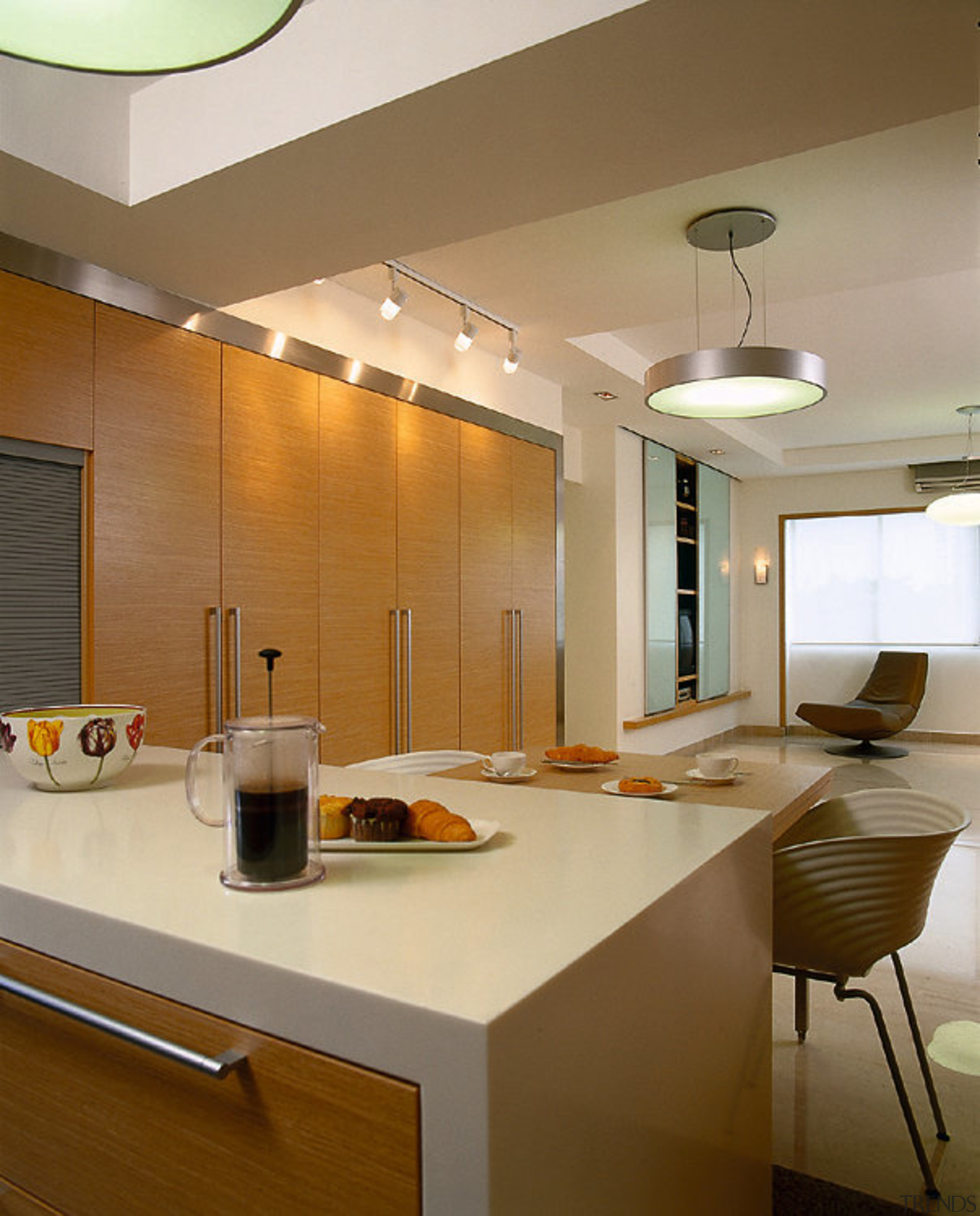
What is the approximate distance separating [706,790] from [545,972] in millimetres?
1888

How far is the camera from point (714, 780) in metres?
2.66

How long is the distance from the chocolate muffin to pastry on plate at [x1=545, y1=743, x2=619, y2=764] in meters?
1.79

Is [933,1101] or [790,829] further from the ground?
[790,829]

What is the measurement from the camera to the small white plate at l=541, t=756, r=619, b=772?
2.90 meters

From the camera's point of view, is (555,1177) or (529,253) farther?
(529,253)

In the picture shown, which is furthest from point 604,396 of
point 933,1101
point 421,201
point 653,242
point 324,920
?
point 324,920

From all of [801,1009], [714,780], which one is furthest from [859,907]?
[801,1009]

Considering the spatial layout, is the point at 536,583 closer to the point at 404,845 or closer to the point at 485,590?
the point at 485,590

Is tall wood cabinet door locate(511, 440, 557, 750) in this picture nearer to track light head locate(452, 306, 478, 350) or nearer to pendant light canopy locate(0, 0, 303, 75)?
track light head locate(452, 306, 478, 350)

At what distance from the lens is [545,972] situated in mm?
760

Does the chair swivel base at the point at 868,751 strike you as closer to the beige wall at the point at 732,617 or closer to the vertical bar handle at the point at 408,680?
the beige wall at the point at 732,617

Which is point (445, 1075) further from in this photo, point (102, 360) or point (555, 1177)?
point (102, 360)

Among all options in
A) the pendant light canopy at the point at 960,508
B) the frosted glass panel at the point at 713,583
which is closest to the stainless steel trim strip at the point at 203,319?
the frosted glass panel at the point at 713,583

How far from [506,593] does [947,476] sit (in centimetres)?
570
